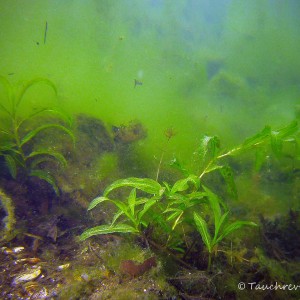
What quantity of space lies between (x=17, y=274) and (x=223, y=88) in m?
4.77

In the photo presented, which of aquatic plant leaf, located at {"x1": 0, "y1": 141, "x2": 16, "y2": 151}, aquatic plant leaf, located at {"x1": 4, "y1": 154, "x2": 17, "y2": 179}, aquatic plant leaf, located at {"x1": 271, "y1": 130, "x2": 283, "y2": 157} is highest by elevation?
aquatic plant leaf, located at {"x1": 271, "y1": 130, "x2": 283, "y2": 157}

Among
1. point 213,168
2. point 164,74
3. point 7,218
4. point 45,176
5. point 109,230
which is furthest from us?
point 164,74

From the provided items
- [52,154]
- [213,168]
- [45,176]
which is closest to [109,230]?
[213,168]

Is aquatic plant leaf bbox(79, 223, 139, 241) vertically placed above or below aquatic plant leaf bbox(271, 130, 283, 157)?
below

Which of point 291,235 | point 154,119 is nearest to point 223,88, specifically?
point 154,119

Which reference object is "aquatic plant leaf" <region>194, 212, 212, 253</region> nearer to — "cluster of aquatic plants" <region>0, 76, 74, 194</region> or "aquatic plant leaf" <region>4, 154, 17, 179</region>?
"cluster of aquatic plants" <region>0, 76, 74, 194</region>

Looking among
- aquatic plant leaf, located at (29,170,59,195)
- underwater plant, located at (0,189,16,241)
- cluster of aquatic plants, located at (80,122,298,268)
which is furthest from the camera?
aquatic plant leaf, located at (29,170,59,195)

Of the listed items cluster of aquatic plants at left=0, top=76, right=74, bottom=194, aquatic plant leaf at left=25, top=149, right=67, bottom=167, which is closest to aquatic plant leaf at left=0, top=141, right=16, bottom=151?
cluster of aquatic plants at left=0, top=76, right=74, bottom=194

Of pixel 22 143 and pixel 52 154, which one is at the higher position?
pixel 22 143

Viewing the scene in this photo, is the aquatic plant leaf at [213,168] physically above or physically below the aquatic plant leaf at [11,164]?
above

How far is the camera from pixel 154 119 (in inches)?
172

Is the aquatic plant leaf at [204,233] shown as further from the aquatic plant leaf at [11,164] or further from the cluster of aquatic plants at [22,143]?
the aquatic plant leaf at [11,164]

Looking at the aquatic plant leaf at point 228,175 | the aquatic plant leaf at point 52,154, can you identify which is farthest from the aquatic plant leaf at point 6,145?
the aquatic plant leaf at point 228,175

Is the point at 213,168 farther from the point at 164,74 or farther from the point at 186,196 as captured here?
the point at 164,74
